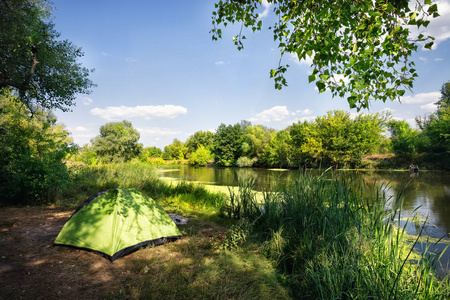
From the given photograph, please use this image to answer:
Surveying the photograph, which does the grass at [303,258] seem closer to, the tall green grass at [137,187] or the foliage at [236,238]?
the foliage at [236,238]

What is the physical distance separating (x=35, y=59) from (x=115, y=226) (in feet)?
22.1

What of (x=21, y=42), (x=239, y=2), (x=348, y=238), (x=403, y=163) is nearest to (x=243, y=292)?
(x=348, y=238)

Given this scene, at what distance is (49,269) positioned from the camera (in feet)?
11.8

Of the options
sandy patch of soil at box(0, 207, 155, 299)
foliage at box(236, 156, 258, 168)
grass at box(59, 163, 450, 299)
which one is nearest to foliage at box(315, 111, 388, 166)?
foliage at box(236, 156, 258, 168)

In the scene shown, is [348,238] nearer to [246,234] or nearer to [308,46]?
[246,234]

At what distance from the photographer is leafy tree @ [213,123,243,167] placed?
48.8 m

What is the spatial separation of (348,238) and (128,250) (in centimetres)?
382

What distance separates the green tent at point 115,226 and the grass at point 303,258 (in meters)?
0.32

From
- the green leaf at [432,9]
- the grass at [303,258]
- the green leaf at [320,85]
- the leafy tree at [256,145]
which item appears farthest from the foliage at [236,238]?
the leafy tree at [256,145]

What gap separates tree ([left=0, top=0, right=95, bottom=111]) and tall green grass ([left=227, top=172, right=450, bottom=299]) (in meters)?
8.85

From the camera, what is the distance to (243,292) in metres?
3.18

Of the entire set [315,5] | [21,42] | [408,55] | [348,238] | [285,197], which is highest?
[21,42]

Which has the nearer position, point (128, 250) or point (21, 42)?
point (128, 250)

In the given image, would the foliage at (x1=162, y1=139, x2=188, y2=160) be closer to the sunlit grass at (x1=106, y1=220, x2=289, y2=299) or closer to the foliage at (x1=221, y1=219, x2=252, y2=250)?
the foliage at (x1=221, y1=219, x2=252, y2=250)
